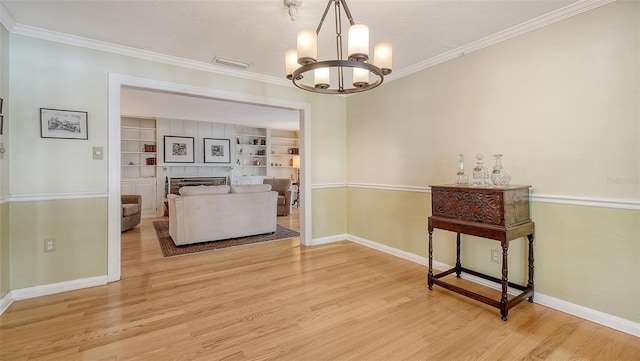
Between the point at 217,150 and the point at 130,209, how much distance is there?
3.01 m

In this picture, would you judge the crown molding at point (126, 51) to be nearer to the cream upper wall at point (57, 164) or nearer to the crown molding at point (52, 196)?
the cream upper wall at point (57, 164)

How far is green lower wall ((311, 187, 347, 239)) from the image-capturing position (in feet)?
14.0

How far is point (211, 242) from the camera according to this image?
4.35 m

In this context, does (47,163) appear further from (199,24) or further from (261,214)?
(261,214)

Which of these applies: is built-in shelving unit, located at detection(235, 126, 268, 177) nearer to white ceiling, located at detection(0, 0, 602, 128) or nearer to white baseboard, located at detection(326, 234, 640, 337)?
white ceiling, located at detection(0, 0, 602, 128)

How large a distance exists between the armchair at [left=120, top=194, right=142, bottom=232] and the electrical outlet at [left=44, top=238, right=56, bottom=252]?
90.9 inches

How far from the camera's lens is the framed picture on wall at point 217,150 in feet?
24.5

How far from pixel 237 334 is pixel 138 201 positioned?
14.6ft

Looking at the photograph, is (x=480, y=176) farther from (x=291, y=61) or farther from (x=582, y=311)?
(x=291, y=61)

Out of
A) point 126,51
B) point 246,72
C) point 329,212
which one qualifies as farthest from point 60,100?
point 329,212

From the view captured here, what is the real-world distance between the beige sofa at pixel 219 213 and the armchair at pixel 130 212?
1052 millimetres

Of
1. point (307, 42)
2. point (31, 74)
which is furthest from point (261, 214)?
point (307, 42)

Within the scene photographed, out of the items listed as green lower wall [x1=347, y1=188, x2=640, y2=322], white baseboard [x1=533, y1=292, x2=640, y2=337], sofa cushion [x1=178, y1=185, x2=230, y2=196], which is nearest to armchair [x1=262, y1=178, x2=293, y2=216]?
sofa cushion [x1=178, y1=185, x2=230, y2=196]

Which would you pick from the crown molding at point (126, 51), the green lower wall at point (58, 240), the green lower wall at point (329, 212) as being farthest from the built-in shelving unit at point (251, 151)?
the green lower wall at point (58, 240)
